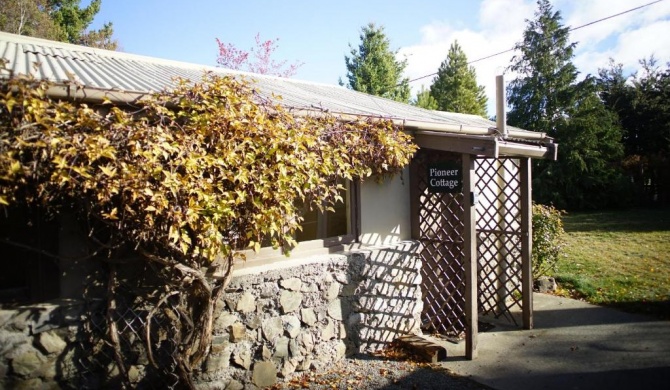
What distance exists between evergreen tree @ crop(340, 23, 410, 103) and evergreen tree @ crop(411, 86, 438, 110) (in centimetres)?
297

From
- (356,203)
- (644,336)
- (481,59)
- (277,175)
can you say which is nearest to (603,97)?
(481,59)

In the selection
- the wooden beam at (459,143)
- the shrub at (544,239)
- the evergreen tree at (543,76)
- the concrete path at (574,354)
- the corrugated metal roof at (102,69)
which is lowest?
the concrete path at (574,354)

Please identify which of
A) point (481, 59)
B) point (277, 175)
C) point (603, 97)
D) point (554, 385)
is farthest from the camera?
point (603, 97)

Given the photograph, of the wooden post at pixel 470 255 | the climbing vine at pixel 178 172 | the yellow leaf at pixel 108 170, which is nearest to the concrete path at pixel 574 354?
the wooden post at pixel 470 255

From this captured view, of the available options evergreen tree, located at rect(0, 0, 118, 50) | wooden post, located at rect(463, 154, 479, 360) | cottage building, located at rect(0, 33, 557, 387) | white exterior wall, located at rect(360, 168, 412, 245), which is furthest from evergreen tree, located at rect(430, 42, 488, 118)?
wooden post, located at rect(463, 154, 479, 360)

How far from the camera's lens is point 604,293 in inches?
294

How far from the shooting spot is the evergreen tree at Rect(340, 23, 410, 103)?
84.1ft

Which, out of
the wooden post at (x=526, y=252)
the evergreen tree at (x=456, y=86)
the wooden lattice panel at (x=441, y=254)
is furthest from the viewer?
the evergreen tree at (x=456, y=86)

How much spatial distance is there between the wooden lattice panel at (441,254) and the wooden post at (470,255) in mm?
537

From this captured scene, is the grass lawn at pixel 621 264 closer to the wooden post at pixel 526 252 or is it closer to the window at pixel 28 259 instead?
the wooden post at pixel 526 252

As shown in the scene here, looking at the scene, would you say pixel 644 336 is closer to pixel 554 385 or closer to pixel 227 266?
pixel 554 385

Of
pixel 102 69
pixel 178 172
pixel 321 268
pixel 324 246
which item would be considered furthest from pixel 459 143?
pixel 102 69

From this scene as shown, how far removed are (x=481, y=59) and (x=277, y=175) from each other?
15.5 meters

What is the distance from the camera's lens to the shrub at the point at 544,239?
7734mm
